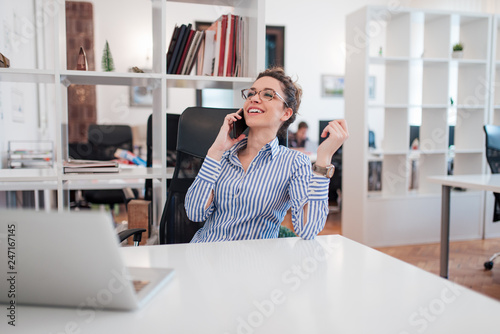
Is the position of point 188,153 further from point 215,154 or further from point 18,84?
point 18,84

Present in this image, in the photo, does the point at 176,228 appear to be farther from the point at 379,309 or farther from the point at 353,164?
the point at 353,164

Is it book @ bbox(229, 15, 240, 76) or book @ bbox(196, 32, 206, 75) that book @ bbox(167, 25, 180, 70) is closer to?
book @ bbox(196, 32, 206, 75)

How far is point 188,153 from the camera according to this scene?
6.59 ft

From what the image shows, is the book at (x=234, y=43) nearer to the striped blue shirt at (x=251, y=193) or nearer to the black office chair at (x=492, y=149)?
the striped blue shirt at (x=251, y=193)

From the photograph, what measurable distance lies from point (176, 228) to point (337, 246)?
0.94 meters

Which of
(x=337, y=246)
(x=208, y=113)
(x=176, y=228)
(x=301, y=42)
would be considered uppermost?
(x=301, y=42)

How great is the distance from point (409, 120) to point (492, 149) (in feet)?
3.23

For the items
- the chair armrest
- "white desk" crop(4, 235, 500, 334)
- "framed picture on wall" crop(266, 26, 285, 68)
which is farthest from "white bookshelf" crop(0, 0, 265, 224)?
"framed picture on wall" crop(266, 26, 285, 68)

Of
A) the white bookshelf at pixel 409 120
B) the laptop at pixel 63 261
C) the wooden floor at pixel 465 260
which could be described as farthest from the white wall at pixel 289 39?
the laptop at pixel 63 261

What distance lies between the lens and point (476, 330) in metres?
0.73

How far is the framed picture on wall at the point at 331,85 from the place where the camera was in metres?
7.79

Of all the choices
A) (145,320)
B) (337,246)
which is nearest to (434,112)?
(337,246)

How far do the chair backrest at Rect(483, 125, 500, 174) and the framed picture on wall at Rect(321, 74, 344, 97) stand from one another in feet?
14.5

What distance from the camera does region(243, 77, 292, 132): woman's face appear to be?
173 centimetres
